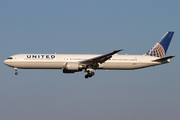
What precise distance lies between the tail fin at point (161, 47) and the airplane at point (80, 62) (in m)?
3.19

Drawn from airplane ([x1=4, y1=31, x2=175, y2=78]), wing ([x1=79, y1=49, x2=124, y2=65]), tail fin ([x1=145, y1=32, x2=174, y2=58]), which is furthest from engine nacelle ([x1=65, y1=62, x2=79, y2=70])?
tail fin ([x1=145, y1=32, x2=174, y2=58])

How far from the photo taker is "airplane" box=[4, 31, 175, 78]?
2156 inches

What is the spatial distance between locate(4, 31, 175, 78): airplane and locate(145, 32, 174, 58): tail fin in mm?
3193

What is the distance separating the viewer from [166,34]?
213ft

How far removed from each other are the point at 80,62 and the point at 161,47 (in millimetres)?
18173

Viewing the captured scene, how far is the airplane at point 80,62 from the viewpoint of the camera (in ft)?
180

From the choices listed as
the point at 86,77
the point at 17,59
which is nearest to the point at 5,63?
the point at 17,59

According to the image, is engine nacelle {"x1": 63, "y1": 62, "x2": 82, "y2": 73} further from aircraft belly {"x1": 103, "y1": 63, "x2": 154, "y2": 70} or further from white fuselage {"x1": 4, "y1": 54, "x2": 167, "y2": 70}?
aircraft belly {"x1": 103, "y1": 63, "x2": 154, "y2": 70}

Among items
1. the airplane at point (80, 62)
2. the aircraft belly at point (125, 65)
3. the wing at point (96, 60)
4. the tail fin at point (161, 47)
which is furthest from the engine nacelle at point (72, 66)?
the tail fin at point (161, 47)

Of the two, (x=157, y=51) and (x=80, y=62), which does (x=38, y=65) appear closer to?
(x=80, y=62)

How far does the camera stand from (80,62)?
180 feet

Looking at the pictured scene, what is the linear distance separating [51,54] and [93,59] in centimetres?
799

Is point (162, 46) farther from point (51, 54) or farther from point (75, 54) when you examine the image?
point (51, 54)

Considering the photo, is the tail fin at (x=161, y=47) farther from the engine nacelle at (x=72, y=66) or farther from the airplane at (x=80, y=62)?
the engine nacelle at (x=72, y=66)
